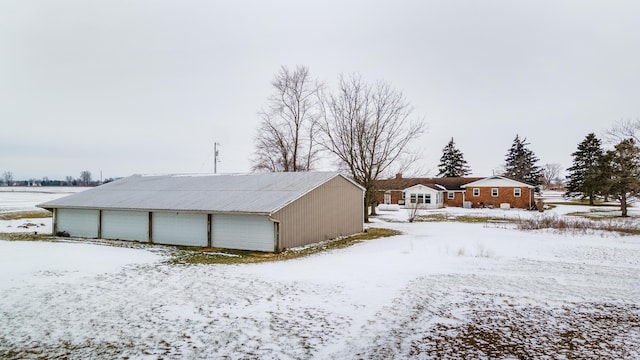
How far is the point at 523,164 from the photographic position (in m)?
66.6

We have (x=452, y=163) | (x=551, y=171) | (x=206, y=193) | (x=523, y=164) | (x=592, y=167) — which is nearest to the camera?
(x=206, y=193)

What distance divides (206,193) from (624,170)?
36310 millimetres

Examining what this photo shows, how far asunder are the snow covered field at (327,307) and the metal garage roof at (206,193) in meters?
3.99

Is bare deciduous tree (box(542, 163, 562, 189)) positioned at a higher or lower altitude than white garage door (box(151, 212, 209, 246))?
higher

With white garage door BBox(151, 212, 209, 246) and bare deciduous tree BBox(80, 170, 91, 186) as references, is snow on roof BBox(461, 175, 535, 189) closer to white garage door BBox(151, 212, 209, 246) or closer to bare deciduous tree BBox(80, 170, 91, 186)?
white garage door BBox(151, 212, 209, 246)

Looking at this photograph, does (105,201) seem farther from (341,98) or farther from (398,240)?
(341,98)

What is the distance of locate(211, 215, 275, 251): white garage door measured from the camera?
17.2 metres

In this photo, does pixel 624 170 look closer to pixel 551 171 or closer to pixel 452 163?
pixel 452 163

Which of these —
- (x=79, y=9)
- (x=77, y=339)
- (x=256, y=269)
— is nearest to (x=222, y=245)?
(x=256, y=269)

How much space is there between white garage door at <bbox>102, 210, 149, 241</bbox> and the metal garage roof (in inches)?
19.9

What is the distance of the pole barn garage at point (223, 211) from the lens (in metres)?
17.5

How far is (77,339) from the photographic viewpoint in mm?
6727

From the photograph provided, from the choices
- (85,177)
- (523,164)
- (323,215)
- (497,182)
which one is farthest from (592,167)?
(85,177)

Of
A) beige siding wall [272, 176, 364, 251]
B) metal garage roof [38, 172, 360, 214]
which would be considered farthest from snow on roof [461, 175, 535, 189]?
metal garage roof [38, 172, 360, 214]
